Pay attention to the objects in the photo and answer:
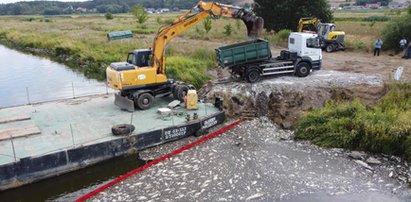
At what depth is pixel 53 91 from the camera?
24.0m

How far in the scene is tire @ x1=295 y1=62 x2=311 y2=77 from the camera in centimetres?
1988

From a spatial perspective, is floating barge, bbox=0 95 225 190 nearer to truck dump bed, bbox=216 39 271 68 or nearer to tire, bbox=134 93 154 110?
tire, bbox=134 93 154 110

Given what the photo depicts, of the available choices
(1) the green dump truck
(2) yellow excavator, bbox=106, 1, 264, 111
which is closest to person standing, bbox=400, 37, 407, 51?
(1) the green dump truck

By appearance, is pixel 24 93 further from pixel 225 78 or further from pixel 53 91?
pixel 225 78

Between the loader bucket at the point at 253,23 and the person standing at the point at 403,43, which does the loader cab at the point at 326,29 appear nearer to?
the person standing at the point at 403,43

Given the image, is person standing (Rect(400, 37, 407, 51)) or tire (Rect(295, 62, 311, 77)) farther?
person standing (Rect(400, 37, 407, 51))

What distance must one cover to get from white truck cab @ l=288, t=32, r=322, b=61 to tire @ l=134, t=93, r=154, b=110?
8932 millimetres

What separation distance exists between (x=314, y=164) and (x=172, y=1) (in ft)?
582

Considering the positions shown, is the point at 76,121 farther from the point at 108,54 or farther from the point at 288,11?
the point at 288,11

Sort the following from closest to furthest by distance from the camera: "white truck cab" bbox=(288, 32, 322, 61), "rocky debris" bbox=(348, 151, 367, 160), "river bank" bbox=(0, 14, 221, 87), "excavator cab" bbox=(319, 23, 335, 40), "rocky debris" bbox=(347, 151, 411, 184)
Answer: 1. "rocky debris" bbox=(347, 151, 411, 184)
2. "rocky debris" bbox=(348, 151, 367, 160)
3. "white truck cab" bbox=(288, 32, 322, 61)
4. "river bank" bbox=(0, 14, 221, 87)
5. "excavator cab" bbox=(319, 23, 335, 40)

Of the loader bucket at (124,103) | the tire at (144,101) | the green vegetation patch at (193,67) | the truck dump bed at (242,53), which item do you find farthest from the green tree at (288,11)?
the loader bucket at (124,103)

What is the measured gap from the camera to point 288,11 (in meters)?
35.5

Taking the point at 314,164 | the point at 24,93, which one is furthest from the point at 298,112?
the point at 24,93

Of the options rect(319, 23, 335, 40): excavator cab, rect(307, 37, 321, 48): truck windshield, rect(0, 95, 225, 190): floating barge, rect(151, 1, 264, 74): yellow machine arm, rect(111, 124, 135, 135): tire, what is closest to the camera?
rect(0, 95, 225, 190): floating barge
